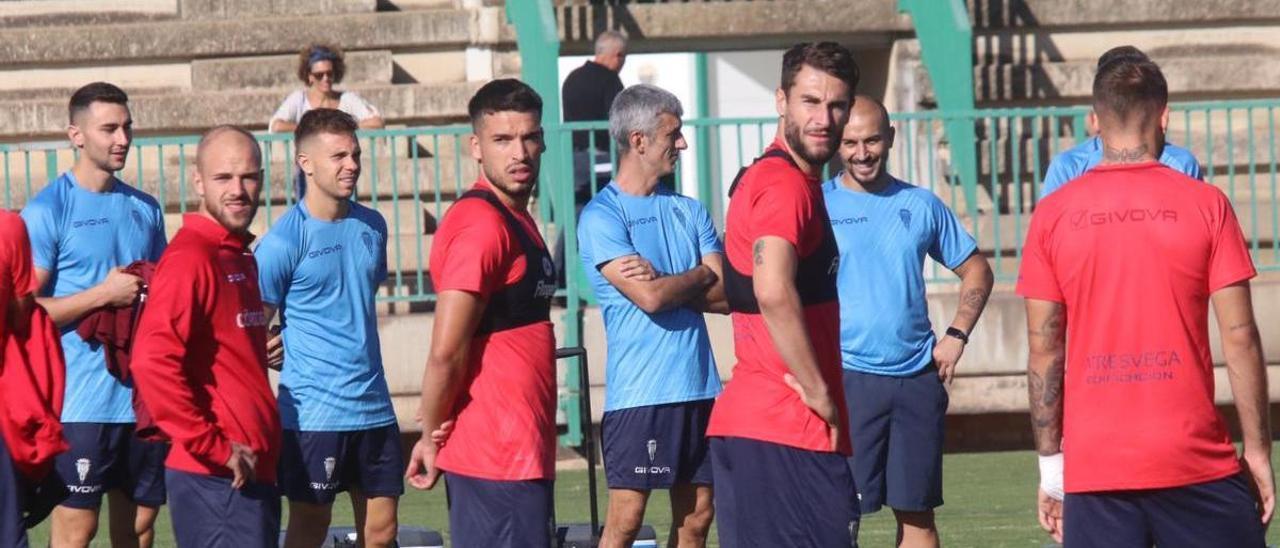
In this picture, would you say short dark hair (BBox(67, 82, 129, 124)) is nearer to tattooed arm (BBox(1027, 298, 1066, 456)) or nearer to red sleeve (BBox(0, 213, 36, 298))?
red sleeve (BBox(0, 213, 36, 298))

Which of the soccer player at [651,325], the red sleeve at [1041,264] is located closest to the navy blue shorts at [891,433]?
the soccer player at [651,325]

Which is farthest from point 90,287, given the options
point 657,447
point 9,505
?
point 657,447

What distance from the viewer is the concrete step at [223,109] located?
15000 mm

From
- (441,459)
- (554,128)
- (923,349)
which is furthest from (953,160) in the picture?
(441,459)

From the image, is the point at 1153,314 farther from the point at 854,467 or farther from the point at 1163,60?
the point at 1163,60

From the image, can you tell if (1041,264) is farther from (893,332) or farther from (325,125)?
(325,125)

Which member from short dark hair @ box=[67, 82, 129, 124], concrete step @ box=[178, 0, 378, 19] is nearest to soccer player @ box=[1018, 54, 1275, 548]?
short dark hair @ box=[67, 82, 129, 124]

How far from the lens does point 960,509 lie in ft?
34.7

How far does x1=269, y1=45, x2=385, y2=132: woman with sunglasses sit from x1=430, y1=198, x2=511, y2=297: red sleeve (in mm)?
6780

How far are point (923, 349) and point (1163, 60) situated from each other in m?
8.17

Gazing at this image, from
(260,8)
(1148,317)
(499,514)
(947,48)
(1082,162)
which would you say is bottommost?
(499,514)

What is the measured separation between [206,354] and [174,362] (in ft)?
0.63

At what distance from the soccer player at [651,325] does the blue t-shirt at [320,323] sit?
91 centimetres

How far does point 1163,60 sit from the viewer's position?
1557 centimetres
